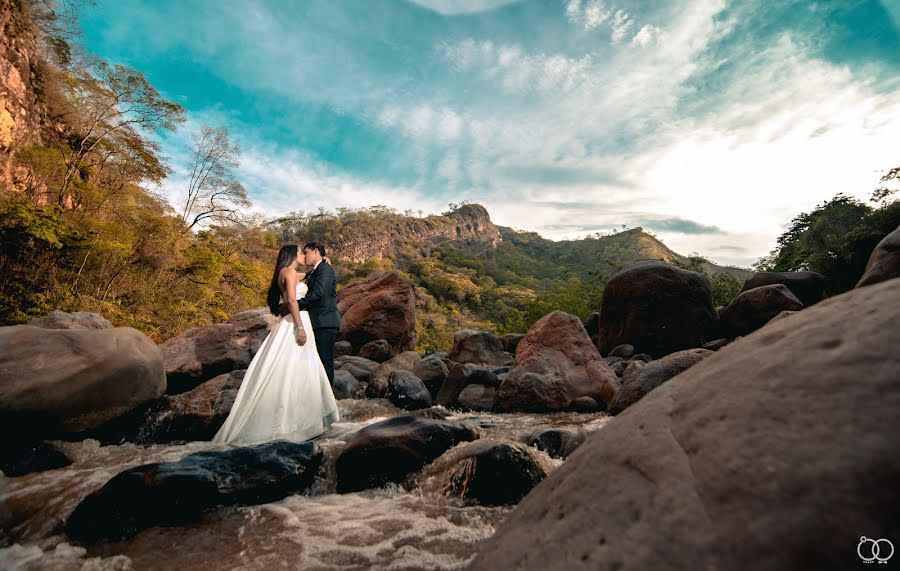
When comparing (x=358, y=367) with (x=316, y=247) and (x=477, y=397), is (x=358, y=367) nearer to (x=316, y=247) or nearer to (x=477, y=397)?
(x=477, y=397)

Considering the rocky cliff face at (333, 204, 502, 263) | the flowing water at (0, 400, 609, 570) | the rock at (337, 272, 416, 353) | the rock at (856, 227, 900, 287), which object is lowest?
the flowing water at (0, 400, 609, 570)

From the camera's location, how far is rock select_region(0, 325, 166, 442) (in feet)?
14.2

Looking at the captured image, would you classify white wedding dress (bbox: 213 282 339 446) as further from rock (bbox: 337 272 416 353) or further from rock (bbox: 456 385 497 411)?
rock (bbox: 337 272 416 353)

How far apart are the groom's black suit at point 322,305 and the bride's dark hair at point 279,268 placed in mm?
303

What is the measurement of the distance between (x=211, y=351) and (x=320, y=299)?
3.44 meters

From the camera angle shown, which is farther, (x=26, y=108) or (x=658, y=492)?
(x=26, y=108)

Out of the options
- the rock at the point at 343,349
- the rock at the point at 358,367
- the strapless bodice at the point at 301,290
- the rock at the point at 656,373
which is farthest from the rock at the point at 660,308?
the strapless bodice at the point at 301,290

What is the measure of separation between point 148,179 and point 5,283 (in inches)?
342

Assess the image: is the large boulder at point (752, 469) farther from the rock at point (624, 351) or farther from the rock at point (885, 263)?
the rock at point (624, 351)

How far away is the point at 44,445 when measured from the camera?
13.5ft

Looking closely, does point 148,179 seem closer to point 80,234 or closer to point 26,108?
point 26,108

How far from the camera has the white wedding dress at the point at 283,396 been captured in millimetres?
4758

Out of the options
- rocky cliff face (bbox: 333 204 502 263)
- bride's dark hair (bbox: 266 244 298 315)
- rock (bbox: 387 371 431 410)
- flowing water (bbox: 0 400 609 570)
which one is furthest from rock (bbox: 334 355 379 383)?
rocky cliff face (bbox: 333 204 502 263)

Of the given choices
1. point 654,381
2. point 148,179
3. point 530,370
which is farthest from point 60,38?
point 654,381
